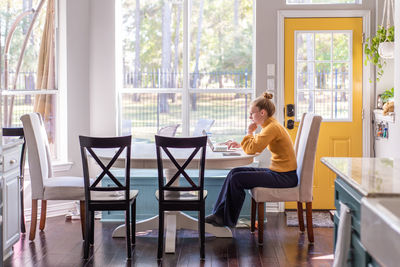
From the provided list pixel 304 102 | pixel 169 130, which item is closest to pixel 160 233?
pixel 169 130

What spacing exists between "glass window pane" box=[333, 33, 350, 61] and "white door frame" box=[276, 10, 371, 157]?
187 mm

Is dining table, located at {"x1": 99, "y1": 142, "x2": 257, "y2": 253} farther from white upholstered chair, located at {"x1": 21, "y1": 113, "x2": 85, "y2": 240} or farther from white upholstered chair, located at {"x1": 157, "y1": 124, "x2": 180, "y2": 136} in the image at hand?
white upholstered chair, located at {"x1": 157, "y1": 124, "x2": 180, "y2": 136}

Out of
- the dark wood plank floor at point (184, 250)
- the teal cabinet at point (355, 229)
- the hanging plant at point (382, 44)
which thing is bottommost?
the dark wood plank floor at point (184, 250)

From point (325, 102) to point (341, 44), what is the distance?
624mm

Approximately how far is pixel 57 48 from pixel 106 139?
2101mm

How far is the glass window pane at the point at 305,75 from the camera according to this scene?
211 inches

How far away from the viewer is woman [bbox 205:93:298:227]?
400cm

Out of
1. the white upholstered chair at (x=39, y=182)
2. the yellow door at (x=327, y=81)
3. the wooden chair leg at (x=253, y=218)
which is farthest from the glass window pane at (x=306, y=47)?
the white upholstered chair at (x=39, y=182)

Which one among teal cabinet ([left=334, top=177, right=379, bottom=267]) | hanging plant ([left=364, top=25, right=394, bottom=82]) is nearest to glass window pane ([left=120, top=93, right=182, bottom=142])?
hanging plant ([left=364, top=25, right=394, bottom=82])

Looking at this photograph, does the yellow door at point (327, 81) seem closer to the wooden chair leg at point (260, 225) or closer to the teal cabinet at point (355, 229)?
the wooden chair leg at point (260, 225)

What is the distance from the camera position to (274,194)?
4.04m

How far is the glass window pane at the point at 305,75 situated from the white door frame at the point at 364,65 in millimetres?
177

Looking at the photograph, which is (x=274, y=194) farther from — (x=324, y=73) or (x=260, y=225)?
(x=324, y=73)

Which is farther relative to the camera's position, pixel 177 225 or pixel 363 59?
pixel 363 59
